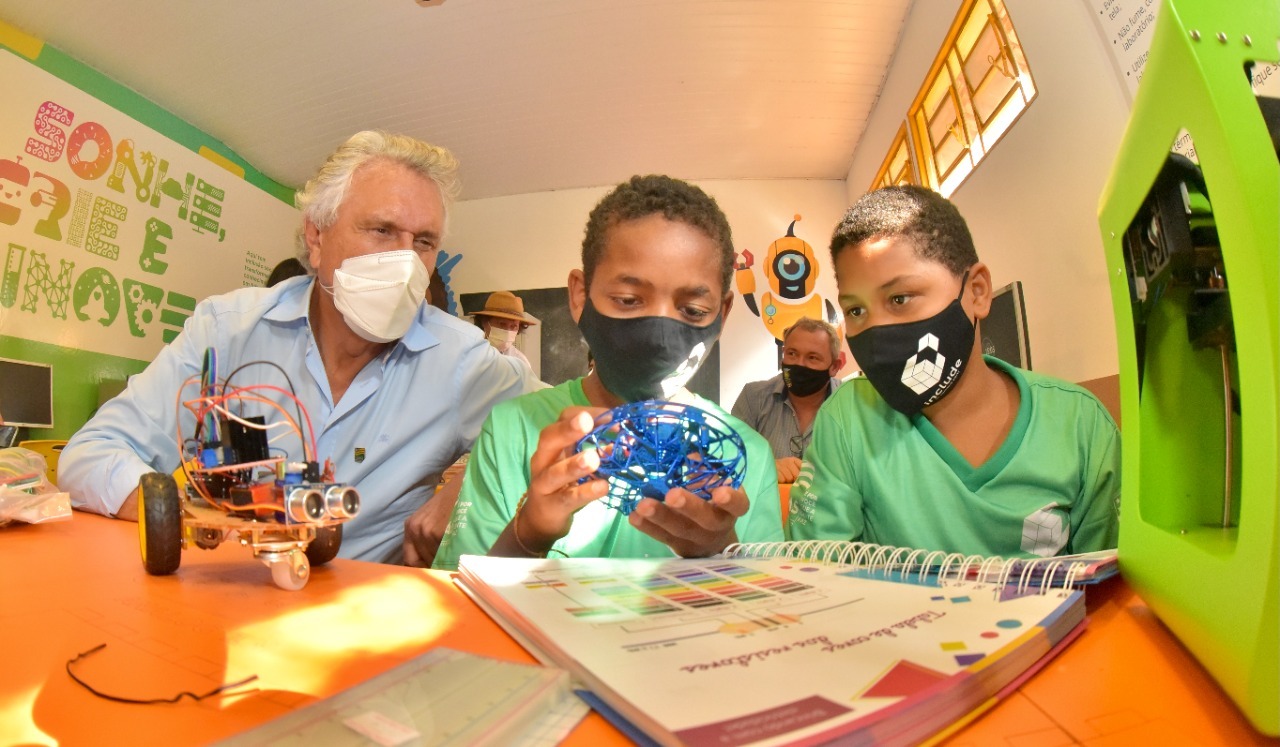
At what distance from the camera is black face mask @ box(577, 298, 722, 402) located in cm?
112

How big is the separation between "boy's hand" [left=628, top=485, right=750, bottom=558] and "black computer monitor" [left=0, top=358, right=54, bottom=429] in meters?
3.66

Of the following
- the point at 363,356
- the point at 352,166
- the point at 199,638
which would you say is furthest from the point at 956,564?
the point at 352,166

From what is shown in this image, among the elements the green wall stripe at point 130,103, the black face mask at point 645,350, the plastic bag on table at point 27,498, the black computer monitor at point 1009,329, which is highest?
the green wall stripe at point 130,103

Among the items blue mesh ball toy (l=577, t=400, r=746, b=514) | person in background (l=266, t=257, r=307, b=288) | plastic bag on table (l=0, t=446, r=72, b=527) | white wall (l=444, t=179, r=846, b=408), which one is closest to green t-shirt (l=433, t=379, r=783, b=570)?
blue mesh ball toy (l=577, t=400, r=746, b=514)

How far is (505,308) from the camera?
16.1 ft

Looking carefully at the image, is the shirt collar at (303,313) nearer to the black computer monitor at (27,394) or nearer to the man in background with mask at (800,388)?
the man in background with mask at (800,388)

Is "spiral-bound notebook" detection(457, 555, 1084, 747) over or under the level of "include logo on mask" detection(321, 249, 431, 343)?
under

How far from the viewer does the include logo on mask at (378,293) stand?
1534 mm

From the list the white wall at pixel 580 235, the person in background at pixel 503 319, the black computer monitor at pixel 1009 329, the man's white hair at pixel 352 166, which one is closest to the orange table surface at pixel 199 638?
the man's white hair at pixel 352 166

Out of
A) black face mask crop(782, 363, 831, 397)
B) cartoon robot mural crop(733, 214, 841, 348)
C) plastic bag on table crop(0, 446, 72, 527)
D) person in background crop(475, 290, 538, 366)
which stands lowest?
plastic bag on table crop(0, 446, 72, 527)

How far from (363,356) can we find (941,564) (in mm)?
1422

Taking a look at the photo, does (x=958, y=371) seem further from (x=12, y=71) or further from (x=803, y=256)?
(x=12, y=71)

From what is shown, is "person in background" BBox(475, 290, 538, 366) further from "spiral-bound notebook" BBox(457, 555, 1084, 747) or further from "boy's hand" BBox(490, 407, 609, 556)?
"spiral-bound notebook" BBox(457, 555, 1084, 747)

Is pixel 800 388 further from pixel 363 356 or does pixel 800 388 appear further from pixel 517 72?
pixel 517 72
